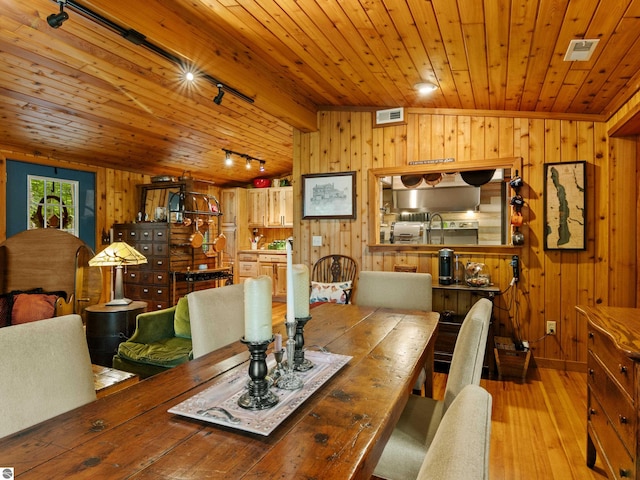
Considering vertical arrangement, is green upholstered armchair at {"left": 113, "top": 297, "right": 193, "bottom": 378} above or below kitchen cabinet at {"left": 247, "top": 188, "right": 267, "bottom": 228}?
below

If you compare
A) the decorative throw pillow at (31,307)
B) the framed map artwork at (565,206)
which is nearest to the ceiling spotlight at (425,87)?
the framed map artwork at (565,206)

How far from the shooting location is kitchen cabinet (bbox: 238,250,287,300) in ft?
23.0

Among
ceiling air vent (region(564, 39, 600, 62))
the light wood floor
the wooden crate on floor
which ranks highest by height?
ceiling air vent (region(564, 39, 600, 62))

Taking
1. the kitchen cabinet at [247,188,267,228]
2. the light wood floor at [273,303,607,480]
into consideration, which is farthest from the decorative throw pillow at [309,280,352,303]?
the kitchen cabinet at [247,188,267,228]

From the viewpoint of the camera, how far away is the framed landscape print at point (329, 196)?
14.1 ft

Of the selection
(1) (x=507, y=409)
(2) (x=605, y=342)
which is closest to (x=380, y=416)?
(2) (x=605, y=342)

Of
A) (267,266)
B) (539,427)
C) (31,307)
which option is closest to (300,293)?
(539,427)

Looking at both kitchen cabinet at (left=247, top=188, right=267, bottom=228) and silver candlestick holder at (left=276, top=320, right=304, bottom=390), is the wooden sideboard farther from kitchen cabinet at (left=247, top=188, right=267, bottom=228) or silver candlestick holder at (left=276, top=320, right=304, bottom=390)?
kitchen cabinet at (left=247, top=188, right=267, bottom=228)

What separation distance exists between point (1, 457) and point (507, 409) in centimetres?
291

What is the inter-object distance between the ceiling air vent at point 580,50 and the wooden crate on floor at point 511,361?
2285 mm

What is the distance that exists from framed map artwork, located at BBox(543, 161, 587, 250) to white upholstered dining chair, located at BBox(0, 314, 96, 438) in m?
3.72

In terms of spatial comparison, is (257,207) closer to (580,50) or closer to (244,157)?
(244,157)

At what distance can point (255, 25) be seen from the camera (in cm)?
264

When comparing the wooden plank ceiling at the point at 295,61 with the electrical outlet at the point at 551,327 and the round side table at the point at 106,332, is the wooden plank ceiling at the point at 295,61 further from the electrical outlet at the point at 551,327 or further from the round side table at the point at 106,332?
the round side table at the point at 106,332
